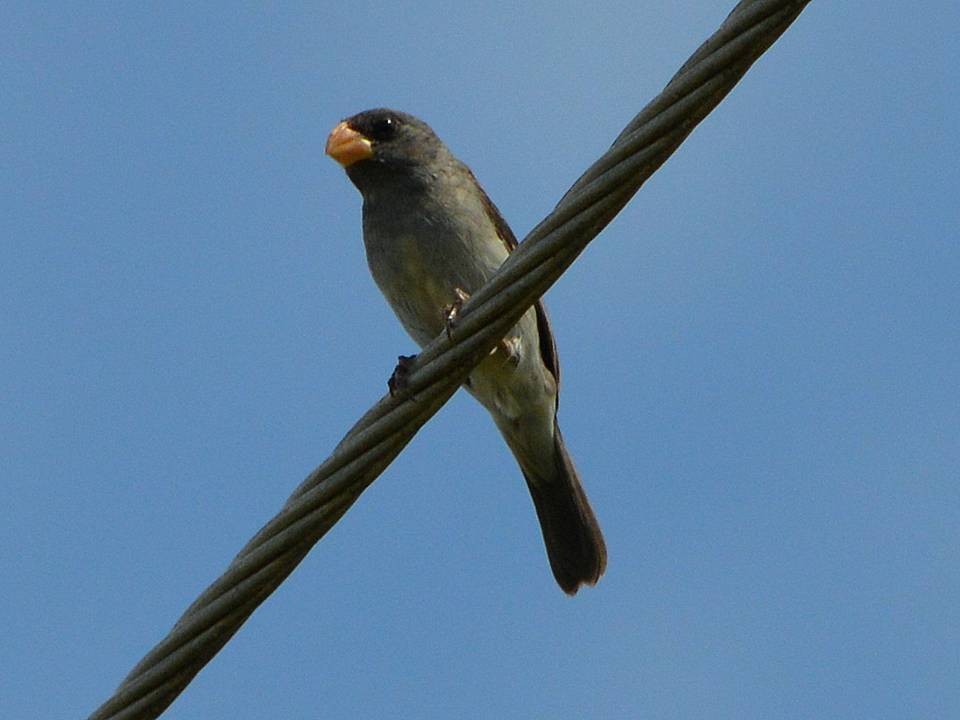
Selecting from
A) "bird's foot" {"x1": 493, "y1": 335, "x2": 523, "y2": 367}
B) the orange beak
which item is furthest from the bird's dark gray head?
"bird's foot" {"x1": 493, "y1": 335, "x2": 523, "y2": 367}

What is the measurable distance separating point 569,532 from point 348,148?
7.38 feet

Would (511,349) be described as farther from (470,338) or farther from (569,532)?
(470,338)

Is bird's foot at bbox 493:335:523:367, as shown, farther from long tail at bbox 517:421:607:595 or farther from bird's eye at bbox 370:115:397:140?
bird's eye at bbox 370:115:397:140

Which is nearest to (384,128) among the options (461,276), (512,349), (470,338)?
(461,276)

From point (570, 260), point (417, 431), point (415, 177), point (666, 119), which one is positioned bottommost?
point (417, 431)

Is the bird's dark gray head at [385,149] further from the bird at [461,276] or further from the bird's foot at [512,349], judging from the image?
the bird's foot at [512,349]

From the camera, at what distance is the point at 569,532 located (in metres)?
8.35

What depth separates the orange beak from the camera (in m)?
7.83

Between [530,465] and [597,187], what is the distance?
435cm

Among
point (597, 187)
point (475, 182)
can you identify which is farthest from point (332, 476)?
point (475, 182)

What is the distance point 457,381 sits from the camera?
170 inches

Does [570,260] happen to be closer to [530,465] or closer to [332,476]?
[332,476]

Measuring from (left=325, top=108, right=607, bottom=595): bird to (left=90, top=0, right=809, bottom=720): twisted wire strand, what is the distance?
2618mm

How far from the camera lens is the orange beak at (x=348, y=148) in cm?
783
